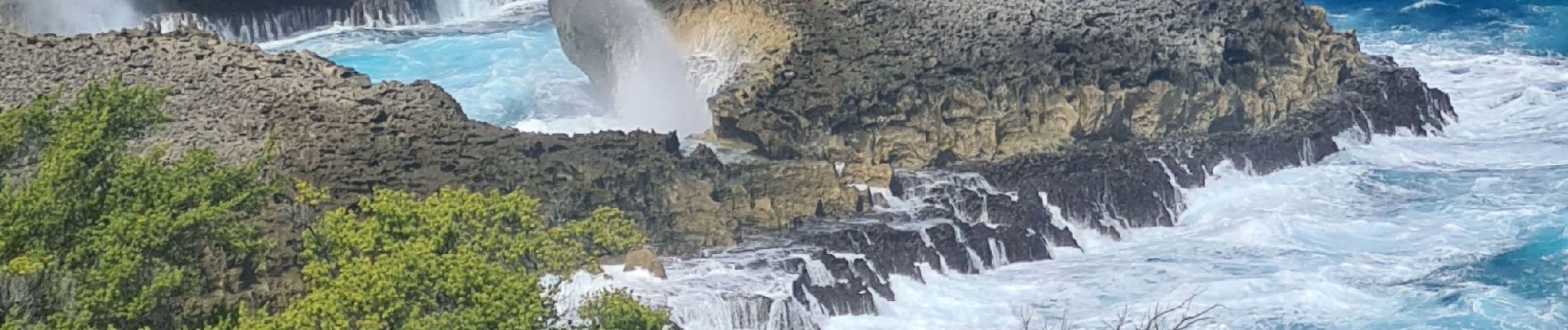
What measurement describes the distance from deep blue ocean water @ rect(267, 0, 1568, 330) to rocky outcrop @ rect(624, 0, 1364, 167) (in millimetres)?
2087

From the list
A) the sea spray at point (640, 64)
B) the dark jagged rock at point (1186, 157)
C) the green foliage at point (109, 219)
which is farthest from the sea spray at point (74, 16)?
the green foliage at point (109, 219)

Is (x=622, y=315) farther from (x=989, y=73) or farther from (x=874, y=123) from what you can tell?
(x=989, y=73)

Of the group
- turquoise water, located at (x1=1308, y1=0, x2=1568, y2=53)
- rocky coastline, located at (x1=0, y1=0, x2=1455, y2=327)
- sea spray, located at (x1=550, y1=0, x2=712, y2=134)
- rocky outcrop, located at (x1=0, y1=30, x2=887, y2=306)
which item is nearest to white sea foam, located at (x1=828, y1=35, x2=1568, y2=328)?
rocky coastline, located at (x1=0, y1=0, x2=1455, y2=327)

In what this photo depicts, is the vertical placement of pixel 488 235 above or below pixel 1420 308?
above

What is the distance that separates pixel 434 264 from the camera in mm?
29625

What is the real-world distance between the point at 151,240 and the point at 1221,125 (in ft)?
95.5

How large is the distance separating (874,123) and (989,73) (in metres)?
3.04

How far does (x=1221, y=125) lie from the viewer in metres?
53.6

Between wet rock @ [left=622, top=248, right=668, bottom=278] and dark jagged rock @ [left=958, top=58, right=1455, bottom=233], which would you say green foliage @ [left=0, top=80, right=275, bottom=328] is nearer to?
wet rock @ [left=622, top=248, right=668, bottom=278]

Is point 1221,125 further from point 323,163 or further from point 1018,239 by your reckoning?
point 323,163

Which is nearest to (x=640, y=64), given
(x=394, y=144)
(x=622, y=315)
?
(x=394, y=144)

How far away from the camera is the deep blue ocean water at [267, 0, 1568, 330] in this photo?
42406 millimetres

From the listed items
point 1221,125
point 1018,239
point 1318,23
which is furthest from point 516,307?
point 1318,23

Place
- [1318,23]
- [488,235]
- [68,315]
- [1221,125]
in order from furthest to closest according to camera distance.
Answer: [1318,23] < [1221,125] < [488,235] < [68,315]
